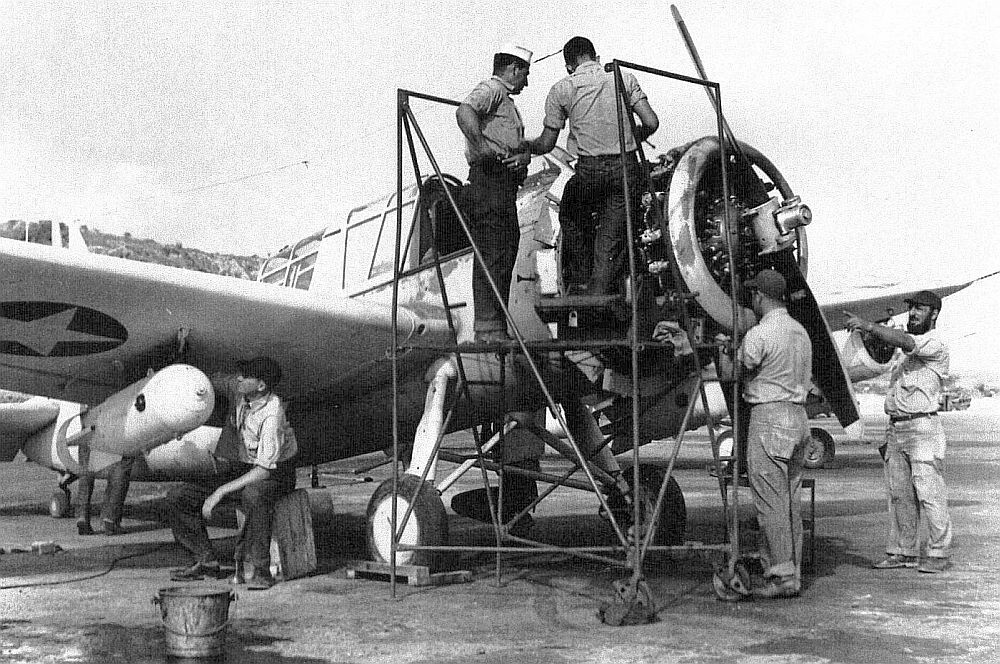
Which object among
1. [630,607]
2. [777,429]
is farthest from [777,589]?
[630,607]

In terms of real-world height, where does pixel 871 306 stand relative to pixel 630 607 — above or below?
above

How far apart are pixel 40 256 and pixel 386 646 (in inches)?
129

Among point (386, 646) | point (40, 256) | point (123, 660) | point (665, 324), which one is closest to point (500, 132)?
point (665, 324)

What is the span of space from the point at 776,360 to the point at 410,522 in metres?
2.61

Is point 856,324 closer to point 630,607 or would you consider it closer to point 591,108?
point 591,108

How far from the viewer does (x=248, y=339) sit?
8.06 m

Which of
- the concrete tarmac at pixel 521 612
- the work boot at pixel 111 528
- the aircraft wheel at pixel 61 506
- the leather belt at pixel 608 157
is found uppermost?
the leather belt at pixel 608 157

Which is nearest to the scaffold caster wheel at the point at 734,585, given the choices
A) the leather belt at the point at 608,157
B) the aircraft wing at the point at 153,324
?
the leather belt at the point at 608,157

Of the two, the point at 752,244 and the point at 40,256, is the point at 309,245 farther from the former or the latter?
the point at 752,244

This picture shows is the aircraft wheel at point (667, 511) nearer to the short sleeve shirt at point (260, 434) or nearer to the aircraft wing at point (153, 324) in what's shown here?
the aircraft wing at point (153, 324)

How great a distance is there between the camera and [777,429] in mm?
6844

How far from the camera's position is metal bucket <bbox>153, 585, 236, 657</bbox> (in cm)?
517

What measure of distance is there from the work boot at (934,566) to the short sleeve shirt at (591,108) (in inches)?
145

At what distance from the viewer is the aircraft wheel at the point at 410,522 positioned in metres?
7.28
